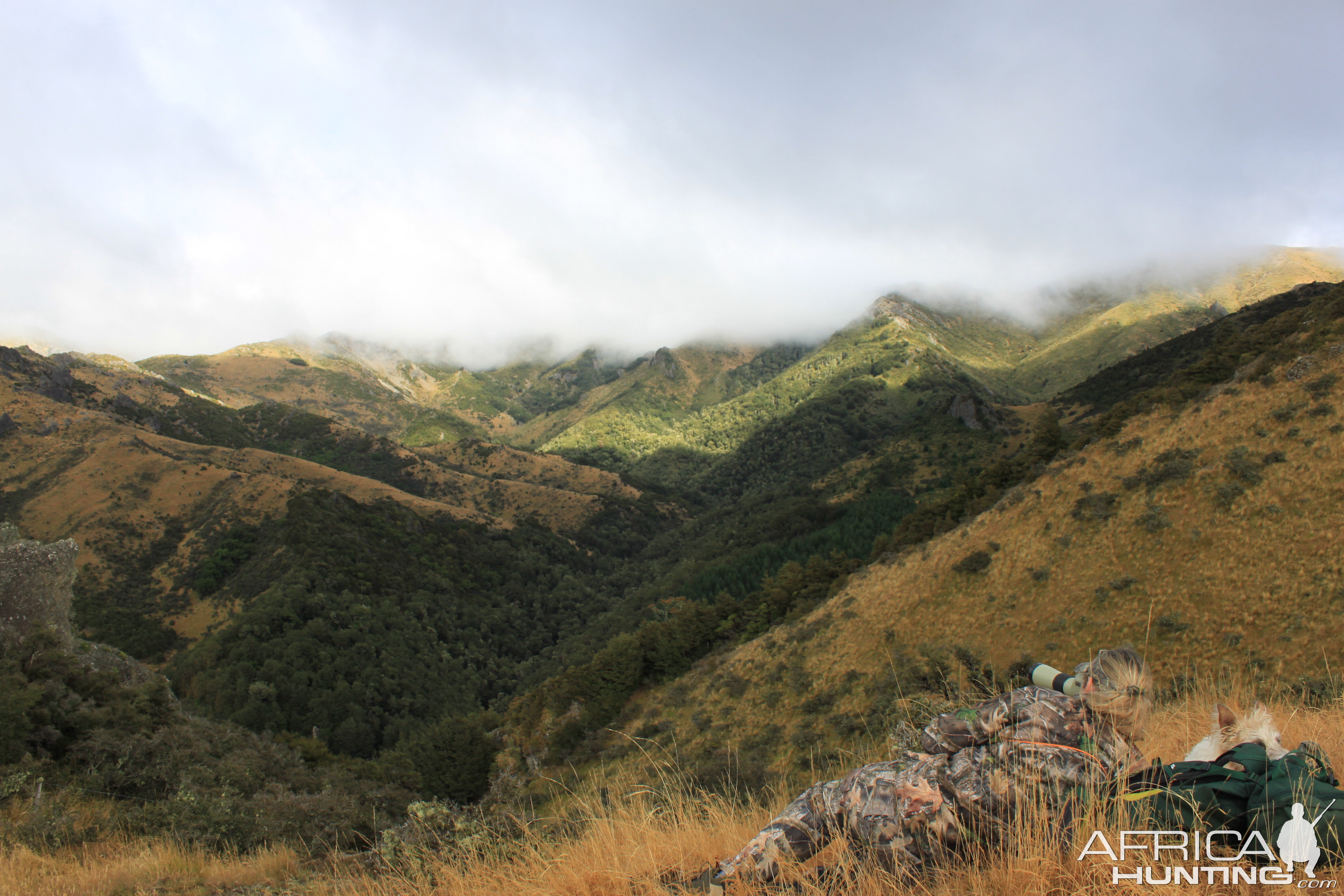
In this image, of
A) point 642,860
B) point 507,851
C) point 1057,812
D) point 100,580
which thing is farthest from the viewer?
point 100,580

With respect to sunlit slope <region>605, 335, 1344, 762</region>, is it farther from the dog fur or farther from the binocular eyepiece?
the binocular eyepiece

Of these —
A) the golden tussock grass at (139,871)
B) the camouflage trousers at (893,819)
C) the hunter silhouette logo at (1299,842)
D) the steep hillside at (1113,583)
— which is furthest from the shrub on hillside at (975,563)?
the golden tussock grass at (139,871)

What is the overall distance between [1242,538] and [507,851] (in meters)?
A: 26.6

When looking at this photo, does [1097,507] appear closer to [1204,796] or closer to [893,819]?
[1204,796]

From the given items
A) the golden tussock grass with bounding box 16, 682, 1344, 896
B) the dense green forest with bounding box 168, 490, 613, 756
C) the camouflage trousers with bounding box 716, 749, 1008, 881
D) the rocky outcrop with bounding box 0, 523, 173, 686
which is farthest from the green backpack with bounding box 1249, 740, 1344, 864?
the dense green forest with bounding box 168, 490, 613, 756

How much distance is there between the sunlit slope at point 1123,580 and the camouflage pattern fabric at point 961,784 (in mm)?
14119

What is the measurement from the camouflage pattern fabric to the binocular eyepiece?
100 millimetres

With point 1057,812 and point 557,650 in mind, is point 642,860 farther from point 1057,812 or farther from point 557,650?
point 557,650

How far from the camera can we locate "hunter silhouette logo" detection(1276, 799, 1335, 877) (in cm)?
278

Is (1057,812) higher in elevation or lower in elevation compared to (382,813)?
higher

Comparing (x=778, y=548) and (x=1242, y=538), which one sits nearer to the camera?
(x=1242, y=538)

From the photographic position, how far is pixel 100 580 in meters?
63.2

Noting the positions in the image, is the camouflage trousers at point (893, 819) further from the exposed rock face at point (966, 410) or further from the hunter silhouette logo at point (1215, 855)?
the exposed rock face at point (966, 410)

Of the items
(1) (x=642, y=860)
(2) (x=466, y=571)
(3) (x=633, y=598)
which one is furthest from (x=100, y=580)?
(1) (x=642, y=860)
